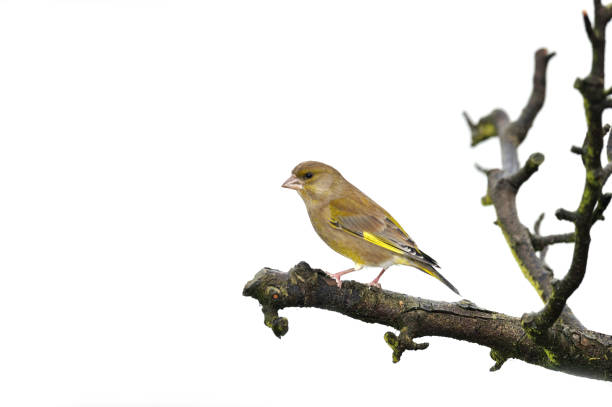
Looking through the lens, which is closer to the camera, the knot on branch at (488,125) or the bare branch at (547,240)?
the bare branch at (547,240)

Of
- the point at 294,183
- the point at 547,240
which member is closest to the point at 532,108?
the point at 547,240

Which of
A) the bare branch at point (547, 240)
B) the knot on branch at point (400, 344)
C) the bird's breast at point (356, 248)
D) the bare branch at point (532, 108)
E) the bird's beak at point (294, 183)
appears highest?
the bare branch at point (532, 108)

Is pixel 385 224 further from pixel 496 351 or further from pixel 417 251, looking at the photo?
pixel 496 351

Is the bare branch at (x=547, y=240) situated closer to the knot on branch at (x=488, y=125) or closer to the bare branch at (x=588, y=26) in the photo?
the knot on branch at (x=488, y=125)

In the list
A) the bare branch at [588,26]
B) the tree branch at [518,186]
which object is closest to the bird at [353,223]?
the tree branch at [518,186]

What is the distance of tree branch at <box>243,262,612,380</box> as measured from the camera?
4297mm

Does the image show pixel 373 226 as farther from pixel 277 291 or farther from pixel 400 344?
pixel 277 291

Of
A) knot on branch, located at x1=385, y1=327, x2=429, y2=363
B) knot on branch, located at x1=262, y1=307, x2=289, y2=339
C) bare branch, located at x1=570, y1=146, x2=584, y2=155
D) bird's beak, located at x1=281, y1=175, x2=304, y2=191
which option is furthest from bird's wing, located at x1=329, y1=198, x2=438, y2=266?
bare branch, located at x1=570, y1=146, x2=584, y2=155

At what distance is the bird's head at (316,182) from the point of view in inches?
248

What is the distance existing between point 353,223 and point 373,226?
0.18 m

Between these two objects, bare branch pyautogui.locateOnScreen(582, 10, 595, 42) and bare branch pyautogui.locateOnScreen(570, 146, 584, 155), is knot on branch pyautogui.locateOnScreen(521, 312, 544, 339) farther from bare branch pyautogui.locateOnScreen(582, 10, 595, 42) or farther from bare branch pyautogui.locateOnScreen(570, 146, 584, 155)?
bare branch pyautogui.locateOnScreen(582, 10, 595, 42)

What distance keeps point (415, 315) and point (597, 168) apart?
1670 millimetres

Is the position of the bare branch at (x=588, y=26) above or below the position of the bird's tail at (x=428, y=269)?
above

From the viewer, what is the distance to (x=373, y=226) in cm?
608
